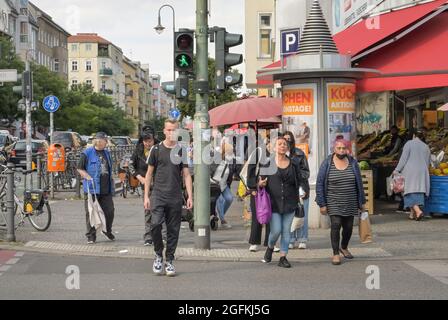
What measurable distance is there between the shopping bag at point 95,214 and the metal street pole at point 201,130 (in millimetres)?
1824

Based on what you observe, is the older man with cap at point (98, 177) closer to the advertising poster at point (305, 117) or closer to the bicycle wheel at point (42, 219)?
the bicycle wheel at point (42, 219)

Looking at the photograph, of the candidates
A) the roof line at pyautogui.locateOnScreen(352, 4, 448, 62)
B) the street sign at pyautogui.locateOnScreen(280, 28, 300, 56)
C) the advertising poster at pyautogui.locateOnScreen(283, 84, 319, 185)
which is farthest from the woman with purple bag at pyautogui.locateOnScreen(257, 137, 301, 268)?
the street sign at pyautogui.locateOnScreen(280, 28, 300, 56)

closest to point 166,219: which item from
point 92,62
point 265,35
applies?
point 265,35

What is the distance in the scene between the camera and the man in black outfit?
29.0ft

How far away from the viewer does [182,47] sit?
1073 cm

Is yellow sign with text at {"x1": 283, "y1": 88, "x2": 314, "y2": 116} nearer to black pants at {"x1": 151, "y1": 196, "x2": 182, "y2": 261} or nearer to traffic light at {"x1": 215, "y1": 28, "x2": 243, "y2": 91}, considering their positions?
traffic light at {"x1": 215, "y1": 28, "x2": 243, "y2": 91}

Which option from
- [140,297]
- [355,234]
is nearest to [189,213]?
[355,234]

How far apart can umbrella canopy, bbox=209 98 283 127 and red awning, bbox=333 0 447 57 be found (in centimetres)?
223

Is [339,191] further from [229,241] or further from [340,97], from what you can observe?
[340,97]

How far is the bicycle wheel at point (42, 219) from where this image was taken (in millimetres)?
13211

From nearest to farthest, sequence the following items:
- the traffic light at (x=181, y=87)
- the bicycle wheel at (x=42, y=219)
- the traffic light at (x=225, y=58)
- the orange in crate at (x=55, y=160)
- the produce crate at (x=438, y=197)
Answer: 1. the traffic light at (x=225, y=58)
2. the traffic light at (x=181, y=87)
3. the bicycle wheel at (x=42, y=219)
4. the produce crate at (x=438, y=197)
5. the orange in crate at (x=55, y=160)

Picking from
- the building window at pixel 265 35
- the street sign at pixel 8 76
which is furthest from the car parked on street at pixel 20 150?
the street sign at pixel 8 76

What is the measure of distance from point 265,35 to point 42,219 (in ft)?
89.6
